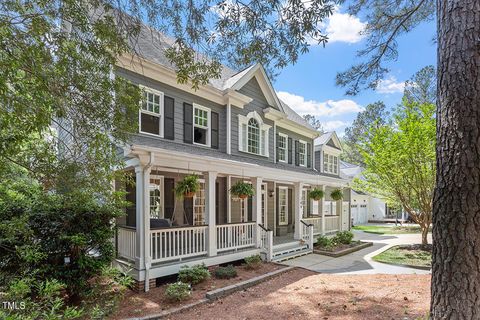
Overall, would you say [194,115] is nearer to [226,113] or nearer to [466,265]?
[226,113]

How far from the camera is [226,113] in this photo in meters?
10.9

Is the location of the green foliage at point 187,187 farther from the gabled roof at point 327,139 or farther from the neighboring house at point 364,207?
the neighboring house at point 364,207

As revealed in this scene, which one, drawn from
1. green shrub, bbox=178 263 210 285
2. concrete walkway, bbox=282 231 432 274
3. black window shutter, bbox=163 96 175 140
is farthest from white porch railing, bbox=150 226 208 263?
concrete walkway, bbox=282 231 432 274

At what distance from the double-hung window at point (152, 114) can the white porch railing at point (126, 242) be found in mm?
2836

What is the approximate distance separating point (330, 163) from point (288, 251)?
9152 millimetres

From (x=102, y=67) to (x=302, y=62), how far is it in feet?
11.1

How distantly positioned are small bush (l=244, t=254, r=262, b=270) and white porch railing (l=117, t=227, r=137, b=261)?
338 centimetres

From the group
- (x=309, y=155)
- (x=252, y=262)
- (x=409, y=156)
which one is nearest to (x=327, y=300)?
(x=252, y=262)

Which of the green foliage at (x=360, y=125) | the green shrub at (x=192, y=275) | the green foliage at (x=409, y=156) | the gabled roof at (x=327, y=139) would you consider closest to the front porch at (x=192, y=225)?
the green shrub at (x=192, y=275)

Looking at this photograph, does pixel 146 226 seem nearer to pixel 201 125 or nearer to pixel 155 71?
pixel 201 125

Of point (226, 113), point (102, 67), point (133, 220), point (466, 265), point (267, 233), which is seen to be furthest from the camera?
point (226, 113)

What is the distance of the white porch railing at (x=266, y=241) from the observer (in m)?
9.75

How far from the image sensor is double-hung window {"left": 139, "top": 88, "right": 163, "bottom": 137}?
8438 mm

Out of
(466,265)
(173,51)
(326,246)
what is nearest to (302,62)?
(173,51)
